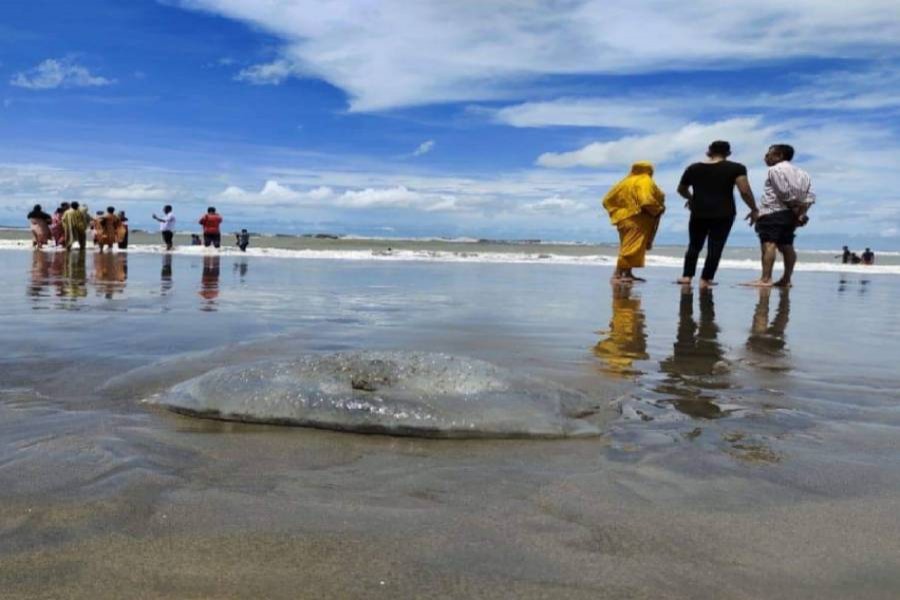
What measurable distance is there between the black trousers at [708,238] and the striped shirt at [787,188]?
57 cm

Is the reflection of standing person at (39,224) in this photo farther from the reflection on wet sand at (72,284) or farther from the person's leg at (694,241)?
the person's leg at (694,241)

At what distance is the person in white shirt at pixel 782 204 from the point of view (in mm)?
9266

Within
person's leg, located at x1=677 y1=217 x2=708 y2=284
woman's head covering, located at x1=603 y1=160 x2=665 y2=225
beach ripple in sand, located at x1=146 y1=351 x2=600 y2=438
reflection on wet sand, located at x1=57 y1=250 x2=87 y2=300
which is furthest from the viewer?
woman's head covering, located at x1=603 y1=160 x2=665 y2=225

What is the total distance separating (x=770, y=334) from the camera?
5438 mm

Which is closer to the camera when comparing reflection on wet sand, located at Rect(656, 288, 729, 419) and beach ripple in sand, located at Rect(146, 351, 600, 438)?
beach ripple in sand, located at Rect(146, 351, 600, 438)

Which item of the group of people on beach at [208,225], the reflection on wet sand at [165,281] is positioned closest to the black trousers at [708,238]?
the reflection on wet sand at [165,281]

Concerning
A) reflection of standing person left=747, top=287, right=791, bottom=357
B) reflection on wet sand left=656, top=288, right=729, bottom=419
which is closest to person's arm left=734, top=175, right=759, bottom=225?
reflection of standing person left=747, top=287, right=791, bottom=357

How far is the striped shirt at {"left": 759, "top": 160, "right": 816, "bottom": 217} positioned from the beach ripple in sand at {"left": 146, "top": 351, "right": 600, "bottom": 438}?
740cm

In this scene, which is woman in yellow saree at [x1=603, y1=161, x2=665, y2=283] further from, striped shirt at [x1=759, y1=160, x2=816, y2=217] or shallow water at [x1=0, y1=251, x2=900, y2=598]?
shallow water at [x1=0, y1=251, x2=900, y2=598]

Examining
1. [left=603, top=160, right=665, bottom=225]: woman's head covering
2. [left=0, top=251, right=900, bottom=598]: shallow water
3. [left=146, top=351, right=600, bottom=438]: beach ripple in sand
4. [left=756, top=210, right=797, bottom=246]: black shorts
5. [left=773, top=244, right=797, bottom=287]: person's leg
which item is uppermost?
[left=603, top=160, right=665, bottom=225]: woman's head covering

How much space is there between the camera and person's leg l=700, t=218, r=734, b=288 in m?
9.62

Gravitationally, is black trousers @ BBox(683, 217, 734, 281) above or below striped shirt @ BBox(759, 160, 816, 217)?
below

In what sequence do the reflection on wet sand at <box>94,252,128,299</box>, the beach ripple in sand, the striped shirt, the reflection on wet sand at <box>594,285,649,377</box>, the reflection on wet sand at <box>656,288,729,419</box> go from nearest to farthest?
the beach ripple in sand
the reflection on wet sand at <box>656,288,729,419</box>
the reflection on wet sand at <box>594,285,649,377</box>
the reflection on wet sand at <box>94,252,128,299</box>
the striped shirt

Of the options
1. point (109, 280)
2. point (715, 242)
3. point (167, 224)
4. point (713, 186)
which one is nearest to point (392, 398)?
point (713, 186)
